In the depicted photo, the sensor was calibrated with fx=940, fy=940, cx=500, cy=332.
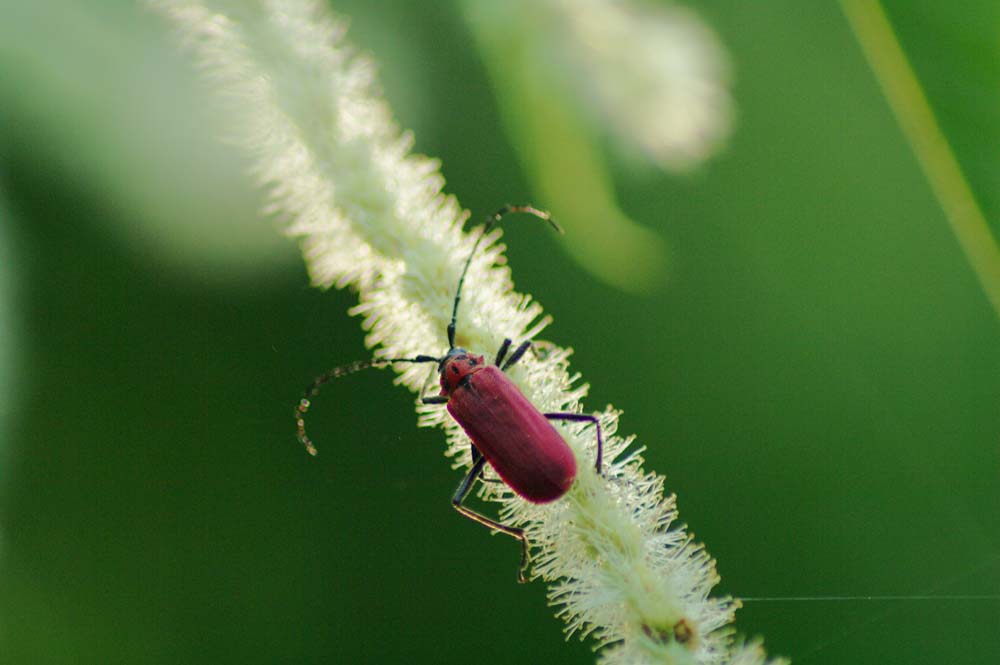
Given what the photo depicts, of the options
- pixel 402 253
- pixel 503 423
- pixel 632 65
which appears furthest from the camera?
pixel 503 423

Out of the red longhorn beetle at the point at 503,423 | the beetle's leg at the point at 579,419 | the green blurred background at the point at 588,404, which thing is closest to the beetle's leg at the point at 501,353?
the red longhorn beetle at the point at 503,423

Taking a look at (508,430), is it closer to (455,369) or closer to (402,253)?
(455,369)

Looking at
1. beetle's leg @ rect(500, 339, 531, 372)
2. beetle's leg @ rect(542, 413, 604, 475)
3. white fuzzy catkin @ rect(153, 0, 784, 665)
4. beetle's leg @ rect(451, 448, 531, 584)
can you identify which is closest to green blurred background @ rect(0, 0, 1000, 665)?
beetle's leg @ rect(451, 448, 531, 584)

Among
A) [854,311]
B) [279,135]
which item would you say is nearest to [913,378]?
[854,311]

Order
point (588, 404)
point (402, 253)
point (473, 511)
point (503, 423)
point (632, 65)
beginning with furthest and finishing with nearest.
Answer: point (588, 404) < point (473, 511) < point (503, 423) < point (632, 65) < point (402, 253)

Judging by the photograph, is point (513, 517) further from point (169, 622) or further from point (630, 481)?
point (169, 622)

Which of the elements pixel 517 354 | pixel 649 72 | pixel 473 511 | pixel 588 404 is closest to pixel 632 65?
pixel 649 72

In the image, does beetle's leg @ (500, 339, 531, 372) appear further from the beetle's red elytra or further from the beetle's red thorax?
the beetle's red thorax
